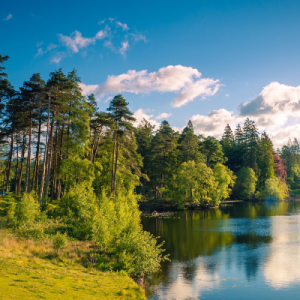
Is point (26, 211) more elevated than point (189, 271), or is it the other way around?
point (26, 211)

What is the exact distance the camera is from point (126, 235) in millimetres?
20344

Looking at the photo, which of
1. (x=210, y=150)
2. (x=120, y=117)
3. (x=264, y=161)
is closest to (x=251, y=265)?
(x=120, y=117)

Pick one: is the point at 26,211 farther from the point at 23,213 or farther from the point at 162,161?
the point at 162,161

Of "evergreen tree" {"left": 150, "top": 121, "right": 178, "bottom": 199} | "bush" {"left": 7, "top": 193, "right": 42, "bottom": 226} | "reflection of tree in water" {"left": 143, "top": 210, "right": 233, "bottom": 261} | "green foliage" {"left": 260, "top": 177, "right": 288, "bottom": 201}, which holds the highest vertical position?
"evergreen tree" {"left": 150, "top": 121, "right": 178, "bottom": 199}

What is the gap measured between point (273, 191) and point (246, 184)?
784cm

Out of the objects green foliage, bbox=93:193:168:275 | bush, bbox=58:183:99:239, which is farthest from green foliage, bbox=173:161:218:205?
green foliage, bbox=93:193:168:275

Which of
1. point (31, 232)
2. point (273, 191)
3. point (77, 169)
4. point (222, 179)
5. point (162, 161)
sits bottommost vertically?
point (31, 232)

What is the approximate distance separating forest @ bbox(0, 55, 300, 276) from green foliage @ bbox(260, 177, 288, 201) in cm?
28

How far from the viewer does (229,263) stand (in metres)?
21.8

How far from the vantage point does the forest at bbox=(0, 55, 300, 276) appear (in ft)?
71.2

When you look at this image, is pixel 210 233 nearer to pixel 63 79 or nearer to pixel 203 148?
pixel 63 79

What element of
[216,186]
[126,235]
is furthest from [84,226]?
[216,186]

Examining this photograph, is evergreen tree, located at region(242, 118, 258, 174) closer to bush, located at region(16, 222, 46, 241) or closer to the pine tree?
the pine tree

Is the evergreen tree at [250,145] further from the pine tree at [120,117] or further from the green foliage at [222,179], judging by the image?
the pine tree at [120,117]
